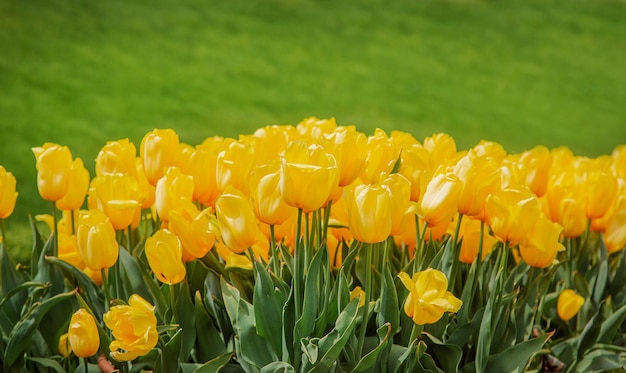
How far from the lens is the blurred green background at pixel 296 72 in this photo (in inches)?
285

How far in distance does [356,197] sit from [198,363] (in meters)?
0.54

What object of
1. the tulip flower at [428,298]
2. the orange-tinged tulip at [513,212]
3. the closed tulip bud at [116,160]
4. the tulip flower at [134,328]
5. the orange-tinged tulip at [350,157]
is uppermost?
the orange-tinged tulip at [350,157]

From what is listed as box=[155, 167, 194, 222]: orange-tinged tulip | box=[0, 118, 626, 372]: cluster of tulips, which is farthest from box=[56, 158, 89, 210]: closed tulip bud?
box=[155, 167, 194, 222]: orange-tinged tulip

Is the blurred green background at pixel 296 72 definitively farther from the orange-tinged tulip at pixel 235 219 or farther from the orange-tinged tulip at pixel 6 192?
the orange-tinged tulip at pixel 235 219

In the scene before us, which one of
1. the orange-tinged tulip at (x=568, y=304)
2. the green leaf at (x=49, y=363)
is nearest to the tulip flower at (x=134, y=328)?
the green leaf at (x=49, y=363)

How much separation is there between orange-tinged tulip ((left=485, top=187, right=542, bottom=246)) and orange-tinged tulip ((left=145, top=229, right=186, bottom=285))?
66 cm

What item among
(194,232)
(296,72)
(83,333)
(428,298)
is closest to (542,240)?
(428,298)

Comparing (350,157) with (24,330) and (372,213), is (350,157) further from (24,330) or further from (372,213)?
(24,330)

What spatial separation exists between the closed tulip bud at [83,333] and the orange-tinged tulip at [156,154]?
46 centimetres

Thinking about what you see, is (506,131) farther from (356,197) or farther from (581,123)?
(356,197)

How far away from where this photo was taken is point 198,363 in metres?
1.87

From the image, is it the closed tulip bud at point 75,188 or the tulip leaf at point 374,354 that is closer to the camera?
the tulip leaf at point 374,354

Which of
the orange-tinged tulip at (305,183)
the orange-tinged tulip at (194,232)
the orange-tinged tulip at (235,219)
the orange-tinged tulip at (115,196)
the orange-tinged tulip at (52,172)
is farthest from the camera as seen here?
the orange-tinged tulip at (52,172)

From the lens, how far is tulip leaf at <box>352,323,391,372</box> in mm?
1633
